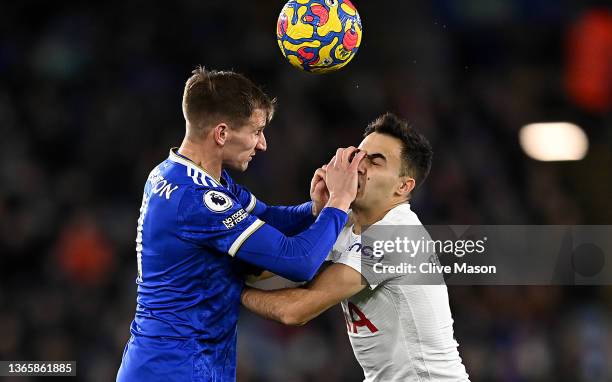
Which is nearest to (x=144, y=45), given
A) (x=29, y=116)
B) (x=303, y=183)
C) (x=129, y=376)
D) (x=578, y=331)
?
(x=29, y=116)

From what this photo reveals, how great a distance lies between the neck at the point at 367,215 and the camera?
13.2ft

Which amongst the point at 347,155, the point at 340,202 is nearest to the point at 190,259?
the point at 340,202

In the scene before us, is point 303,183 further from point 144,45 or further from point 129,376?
point 129,376

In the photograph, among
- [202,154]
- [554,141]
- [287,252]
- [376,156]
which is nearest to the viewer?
[287,252]

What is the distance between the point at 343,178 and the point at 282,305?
2.09 feet

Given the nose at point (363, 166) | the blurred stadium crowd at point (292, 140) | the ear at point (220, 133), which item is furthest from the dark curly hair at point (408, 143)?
the blurred stadium crowd at point (292, 140)

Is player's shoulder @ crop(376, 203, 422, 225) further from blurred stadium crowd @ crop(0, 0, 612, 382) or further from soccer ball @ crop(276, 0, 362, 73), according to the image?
blurred stadium crowd @ crop(0, 0, 612, 382)

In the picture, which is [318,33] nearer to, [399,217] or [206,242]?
[399,217]

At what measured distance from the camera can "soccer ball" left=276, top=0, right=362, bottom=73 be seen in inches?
169

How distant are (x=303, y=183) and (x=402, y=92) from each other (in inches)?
61.7

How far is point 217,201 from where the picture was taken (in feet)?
11.8

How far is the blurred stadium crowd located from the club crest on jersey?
3.73 meters

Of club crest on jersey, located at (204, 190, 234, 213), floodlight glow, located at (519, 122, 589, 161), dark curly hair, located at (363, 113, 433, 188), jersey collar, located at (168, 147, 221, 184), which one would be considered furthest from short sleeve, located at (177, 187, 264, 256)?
floodlight glow, located at (519, 122, 589, 161)

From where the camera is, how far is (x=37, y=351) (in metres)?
7.38
